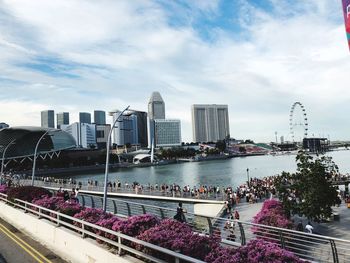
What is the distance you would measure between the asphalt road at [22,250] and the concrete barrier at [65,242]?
1.07ft

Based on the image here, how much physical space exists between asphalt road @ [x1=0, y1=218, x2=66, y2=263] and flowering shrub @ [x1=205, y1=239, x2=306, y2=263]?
740cm

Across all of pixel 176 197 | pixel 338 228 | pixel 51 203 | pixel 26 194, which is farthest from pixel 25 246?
pixel 176 197

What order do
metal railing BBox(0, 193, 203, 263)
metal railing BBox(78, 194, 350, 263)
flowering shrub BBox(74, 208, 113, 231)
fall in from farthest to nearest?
flowering shrub BBox(74, 208, 113, 231), metal railing BBox(78, 194, 350, 263), metal railing BBox(0, 193, 203, 263)

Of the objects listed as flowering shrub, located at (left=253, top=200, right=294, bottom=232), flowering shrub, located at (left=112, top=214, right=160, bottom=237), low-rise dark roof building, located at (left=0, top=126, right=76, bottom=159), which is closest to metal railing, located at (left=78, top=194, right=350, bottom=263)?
flowering shrub, located at (left=112, top=214, right=160, bottom=237)

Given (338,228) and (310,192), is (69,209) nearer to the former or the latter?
(310,192)

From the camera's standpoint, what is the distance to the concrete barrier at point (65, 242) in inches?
460

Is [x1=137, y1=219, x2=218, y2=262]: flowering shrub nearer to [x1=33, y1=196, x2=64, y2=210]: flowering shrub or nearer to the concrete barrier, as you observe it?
the concrete barrier

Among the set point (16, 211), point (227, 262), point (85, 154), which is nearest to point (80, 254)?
point (227, 262)

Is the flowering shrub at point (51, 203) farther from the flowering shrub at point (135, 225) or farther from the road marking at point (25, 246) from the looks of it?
the flowering shrub at point (135, 225)

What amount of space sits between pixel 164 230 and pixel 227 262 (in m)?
2.96

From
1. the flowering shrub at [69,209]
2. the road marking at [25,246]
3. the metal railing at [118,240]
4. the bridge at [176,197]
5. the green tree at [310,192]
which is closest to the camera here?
the metal railing at [118,240]

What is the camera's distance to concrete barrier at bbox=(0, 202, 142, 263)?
11688mm

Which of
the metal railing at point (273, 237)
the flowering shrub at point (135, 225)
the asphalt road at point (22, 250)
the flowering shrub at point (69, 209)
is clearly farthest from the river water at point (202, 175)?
the flowering shrub at point (135, 225)

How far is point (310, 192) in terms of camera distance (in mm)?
24062
